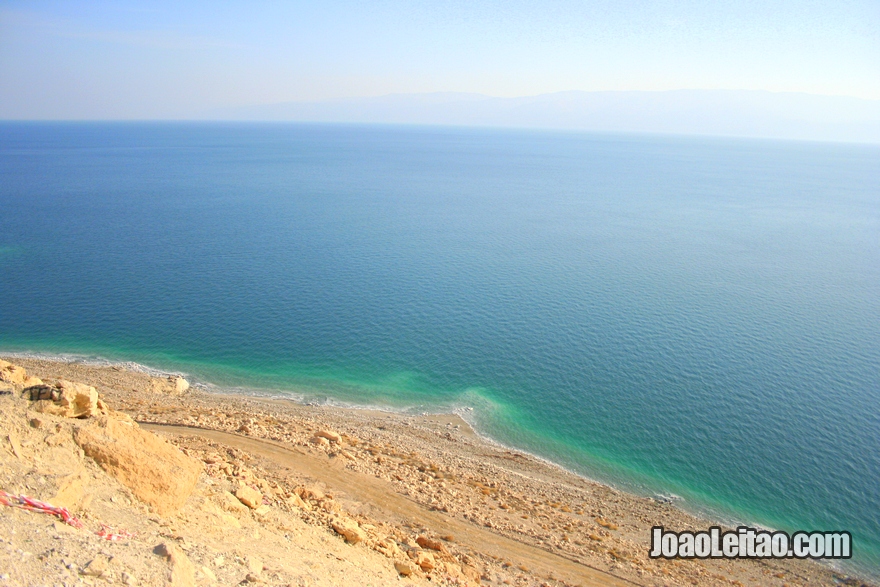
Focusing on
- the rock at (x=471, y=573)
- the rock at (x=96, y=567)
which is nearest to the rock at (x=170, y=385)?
the rock at (x=471, y=573)

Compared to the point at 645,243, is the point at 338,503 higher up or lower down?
lower down

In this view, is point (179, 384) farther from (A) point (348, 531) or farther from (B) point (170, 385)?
(A) point (348, 531)

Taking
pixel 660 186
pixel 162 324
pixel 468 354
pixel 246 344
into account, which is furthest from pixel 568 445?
pixel 660 186

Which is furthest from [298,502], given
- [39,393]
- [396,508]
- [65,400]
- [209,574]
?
[39,393]

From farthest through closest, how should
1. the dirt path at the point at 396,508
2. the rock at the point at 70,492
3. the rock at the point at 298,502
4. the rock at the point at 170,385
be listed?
1. the rock at the point at 170,385
2. the dirt path at the point at 396,508
3. the rock at the point at 298,502
4. the rock at the point at 70,492

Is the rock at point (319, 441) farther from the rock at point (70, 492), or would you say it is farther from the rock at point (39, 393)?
the rock at point (70, 492)

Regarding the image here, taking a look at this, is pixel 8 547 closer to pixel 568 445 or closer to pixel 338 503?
pixel 338 503
